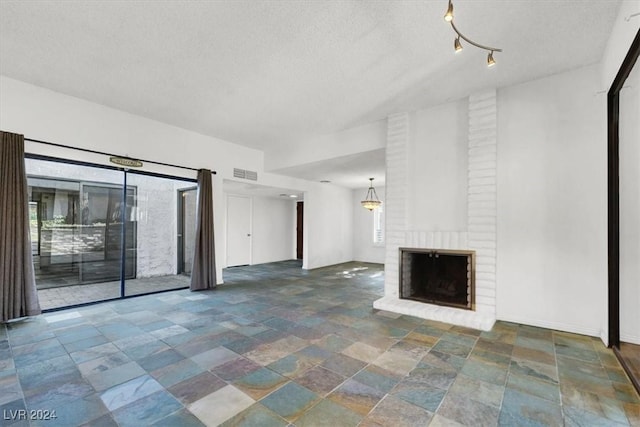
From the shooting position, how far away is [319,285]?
233 inches

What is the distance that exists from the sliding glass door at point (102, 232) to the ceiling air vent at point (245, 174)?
1.01m

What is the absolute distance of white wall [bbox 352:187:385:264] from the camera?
9.32 m

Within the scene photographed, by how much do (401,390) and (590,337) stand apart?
101 inches

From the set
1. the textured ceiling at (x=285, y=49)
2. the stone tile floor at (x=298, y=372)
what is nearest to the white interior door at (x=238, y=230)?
the textured ceiling at (x=285, y=49)

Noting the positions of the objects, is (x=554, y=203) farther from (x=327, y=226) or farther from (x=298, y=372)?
(x=327, y=226)

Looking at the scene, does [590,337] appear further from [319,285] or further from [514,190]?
[319,285]

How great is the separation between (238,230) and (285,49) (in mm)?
6426

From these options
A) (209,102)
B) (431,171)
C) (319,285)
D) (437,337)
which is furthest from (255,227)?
(437,337)

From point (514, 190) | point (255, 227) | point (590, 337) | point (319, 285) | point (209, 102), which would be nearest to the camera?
point (590, 337)

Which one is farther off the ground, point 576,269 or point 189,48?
point 189,48

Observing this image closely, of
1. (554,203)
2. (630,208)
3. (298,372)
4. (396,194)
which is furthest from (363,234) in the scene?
(298,372)

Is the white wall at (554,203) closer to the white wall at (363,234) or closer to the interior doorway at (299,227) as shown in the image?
the white wall at (363,234)

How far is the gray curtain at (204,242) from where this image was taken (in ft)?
17.9

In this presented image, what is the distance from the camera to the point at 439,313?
3812 millimetres
